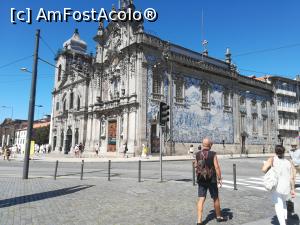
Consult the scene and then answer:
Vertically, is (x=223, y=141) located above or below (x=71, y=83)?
below

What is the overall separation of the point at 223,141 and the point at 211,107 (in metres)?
5.20

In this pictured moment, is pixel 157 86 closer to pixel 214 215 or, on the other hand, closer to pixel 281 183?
pixel 214 215

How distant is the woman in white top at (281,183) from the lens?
5.46 meters

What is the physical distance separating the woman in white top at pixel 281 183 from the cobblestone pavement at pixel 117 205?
953 mm

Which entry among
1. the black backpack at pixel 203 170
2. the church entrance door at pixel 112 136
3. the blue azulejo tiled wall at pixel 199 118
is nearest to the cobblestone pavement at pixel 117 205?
the black backpack at pixel 203 170

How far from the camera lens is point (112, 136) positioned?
125 feet

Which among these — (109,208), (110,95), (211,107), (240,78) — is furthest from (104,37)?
(109,208)

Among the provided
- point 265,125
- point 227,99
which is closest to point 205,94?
point 227,99

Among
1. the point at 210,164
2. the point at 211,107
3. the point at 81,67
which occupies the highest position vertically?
the point at 81,67

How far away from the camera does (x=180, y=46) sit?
4044 cm

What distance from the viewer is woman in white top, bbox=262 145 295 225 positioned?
5.46m

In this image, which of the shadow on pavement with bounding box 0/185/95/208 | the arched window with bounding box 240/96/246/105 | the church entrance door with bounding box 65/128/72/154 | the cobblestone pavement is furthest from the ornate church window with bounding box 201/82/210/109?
the shadow on pavement with bounding box 0/185/95/208

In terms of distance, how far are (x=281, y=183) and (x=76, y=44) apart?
185 feet

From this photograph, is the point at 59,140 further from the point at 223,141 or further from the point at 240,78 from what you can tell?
the point at 240,78
